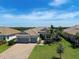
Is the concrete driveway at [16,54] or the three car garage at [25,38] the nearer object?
→ the concrete driveway at [16,54]

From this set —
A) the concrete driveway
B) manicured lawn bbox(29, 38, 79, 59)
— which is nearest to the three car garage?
the concrete driveway

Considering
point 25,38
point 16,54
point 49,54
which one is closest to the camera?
point 49,54

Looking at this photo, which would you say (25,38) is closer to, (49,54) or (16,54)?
(16,54)

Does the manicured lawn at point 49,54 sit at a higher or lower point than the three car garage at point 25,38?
lower

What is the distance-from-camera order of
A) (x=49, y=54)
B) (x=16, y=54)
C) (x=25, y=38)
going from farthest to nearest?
1. (x=25, y=38)
2. (x=16, y=54)
3. (x=49, y=54)

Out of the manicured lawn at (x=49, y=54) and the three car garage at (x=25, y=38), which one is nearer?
the manicured lawn at (x=49, y=54)

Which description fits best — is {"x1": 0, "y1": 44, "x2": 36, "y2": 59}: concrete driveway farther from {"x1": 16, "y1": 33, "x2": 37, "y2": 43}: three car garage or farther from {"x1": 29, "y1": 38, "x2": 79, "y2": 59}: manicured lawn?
{"x1": 16, "y1": 33, "x2": 37, "y2": 43}: three car garage

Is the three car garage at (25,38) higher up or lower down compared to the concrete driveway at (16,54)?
higher up

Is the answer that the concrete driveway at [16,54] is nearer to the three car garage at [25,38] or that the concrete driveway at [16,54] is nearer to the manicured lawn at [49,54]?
the manicured lawn at [49,54]

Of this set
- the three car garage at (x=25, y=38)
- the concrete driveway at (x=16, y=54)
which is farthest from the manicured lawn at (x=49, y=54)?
the three car garage at (x=25, y=38)

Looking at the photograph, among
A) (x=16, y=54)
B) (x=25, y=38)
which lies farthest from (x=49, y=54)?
(x=25, y=38)

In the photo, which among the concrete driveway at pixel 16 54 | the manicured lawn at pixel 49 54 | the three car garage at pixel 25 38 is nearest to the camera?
the manicured lawn at pixel 49 54

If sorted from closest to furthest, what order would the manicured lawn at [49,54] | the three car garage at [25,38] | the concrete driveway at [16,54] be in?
the manicured lawn at [49,54] < the concrete driveway at [16,54] < the three car garage at [25,38]
